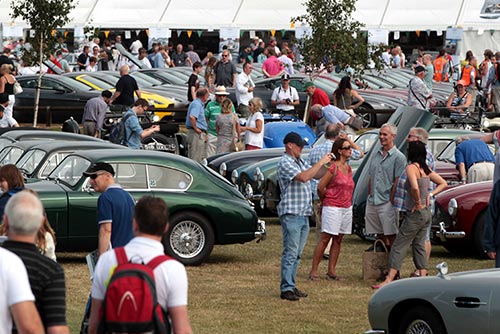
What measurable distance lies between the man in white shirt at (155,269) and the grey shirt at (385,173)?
304 inches

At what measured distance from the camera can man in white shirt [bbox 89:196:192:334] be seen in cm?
621

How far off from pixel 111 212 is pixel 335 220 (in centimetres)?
457

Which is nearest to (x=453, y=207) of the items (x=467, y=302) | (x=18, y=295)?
(x=467, y=302)

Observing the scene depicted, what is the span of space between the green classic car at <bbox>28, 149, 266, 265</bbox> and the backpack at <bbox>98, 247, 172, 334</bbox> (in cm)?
863

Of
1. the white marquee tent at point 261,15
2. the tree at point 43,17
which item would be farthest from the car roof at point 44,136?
the white marquee tent at point 261,15

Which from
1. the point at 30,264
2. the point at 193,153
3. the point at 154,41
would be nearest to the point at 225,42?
the point at 154,41

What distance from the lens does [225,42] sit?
1891 inches

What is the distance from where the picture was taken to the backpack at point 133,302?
6.09 metres

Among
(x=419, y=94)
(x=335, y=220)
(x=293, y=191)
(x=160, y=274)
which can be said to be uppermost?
(x=160, y=274)

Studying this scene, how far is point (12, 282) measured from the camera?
6.08 meters

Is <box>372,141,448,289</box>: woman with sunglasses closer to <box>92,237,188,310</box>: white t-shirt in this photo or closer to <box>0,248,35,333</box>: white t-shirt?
<box>92,237,188,310</box>: white t-shirt

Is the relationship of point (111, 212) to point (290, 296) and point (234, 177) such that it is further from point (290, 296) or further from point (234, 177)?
point (234, 177)

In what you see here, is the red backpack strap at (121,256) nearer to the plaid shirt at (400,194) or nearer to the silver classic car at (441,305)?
the silver classic car at (441,305)

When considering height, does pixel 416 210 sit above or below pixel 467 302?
below
